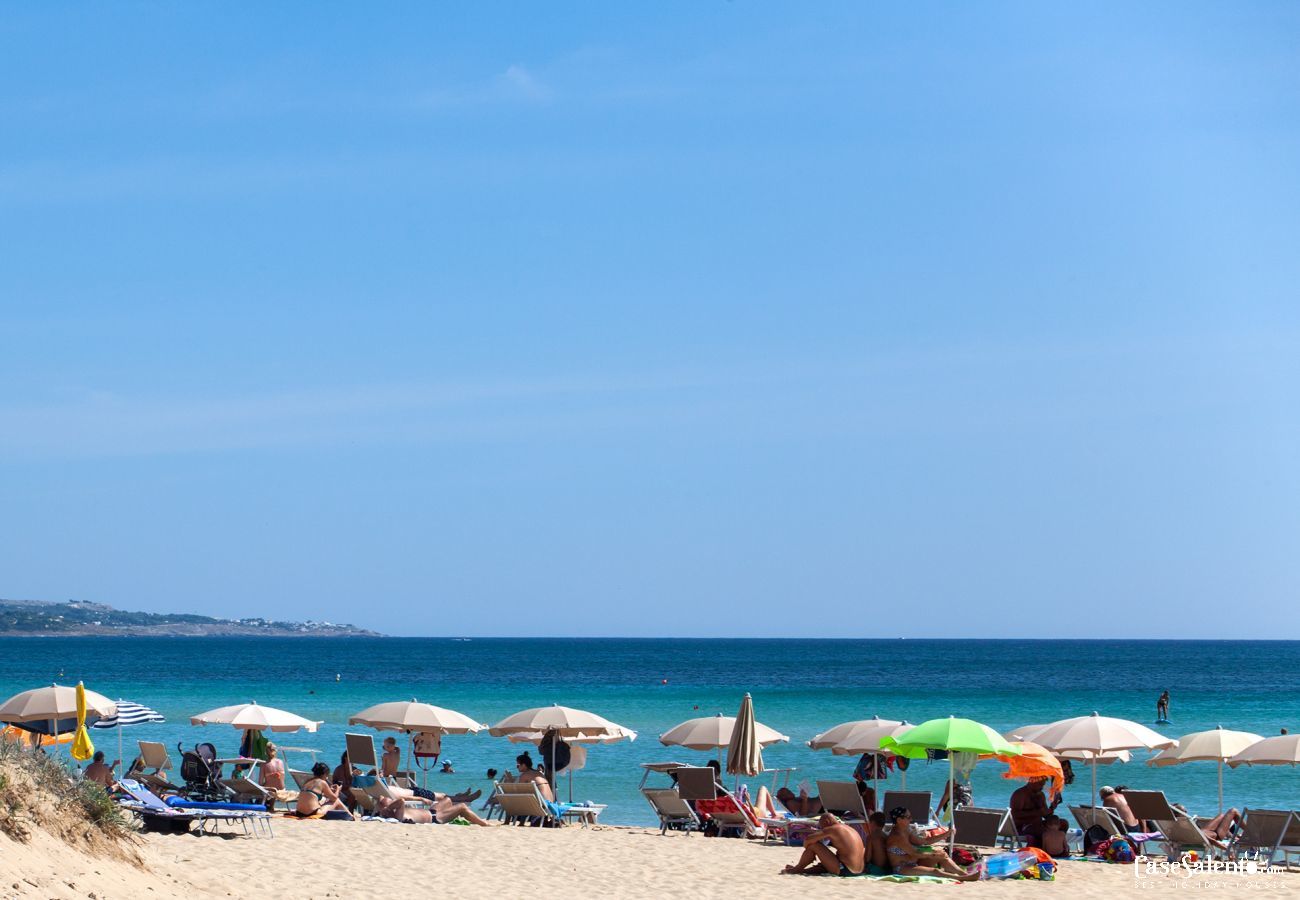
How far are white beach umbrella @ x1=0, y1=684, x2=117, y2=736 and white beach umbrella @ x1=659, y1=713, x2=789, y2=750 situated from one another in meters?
7.32

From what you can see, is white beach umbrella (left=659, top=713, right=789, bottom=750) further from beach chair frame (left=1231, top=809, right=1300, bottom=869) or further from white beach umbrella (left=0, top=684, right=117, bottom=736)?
white beach umbrella (left=0, top=684, right=117, bottom=736)

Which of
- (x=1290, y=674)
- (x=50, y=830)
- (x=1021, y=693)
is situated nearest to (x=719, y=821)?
(x=50, y=830)

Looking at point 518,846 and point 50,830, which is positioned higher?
point 50,830

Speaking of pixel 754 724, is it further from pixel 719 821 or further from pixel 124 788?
pixel 124 788

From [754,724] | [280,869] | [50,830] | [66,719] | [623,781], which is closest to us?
[50,830]

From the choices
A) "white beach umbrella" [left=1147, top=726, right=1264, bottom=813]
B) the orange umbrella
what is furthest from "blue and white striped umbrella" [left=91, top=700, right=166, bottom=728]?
"white beach umbrella" [left=1147, top=726, right=1264, bottom=813]

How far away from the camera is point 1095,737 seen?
50.7 feet

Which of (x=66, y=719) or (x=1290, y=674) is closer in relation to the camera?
(x=66, y=719)

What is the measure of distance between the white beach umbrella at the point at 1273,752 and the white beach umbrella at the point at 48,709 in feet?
45.4

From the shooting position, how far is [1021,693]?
6041 centimetres

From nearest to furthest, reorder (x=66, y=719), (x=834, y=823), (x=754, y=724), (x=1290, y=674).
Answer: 1. (x=834, y=823)
2. (x=754, y=724)
3. (x=66, y=719)
4. (x=1290, y=674)

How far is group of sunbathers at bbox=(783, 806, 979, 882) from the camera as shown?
40.8 feet

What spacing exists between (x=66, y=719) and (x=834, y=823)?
10924mm

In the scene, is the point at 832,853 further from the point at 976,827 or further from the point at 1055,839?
the point at 1055,839
